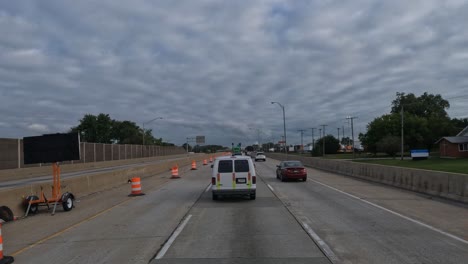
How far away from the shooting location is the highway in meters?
7.98

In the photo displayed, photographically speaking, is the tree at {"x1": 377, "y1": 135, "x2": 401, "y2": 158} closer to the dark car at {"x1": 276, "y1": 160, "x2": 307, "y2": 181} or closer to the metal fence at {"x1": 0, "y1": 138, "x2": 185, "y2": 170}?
the metal fence at {"x1": 0, "y1": 138, "x2": 185, "y2": 170}

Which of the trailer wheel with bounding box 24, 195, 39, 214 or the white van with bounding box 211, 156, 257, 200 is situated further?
the white van with bounding box 211, 156, 257, 200

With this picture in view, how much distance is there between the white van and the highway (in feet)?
2.06

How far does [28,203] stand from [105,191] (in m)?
8.12

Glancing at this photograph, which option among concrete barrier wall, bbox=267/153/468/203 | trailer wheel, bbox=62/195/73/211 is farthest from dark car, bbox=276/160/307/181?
trailer wheel, bbox=62/195/73/211

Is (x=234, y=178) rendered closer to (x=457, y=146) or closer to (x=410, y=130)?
(x=457, y=146)

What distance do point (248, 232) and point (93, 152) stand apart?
182 feet

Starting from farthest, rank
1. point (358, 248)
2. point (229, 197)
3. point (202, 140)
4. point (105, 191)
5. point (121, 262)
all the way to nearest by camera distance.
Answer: point (202, 140), point (105, 191), point (229, 197), point (358, 248), point (121, 262)

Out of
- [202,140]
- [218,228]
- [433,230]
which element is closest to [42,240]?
[218,228]

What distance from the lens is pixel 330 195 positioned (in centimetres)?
1877

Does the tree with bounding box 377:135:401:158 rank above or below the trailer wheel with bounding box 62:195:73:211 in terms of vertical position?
Result: above

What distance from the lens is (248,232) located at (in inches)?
408

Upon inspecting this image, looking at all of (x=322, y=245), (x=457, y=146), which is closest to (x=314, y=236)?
(x=322, y=245)

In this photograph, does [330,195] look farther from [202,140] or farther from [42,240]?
[202,140]
